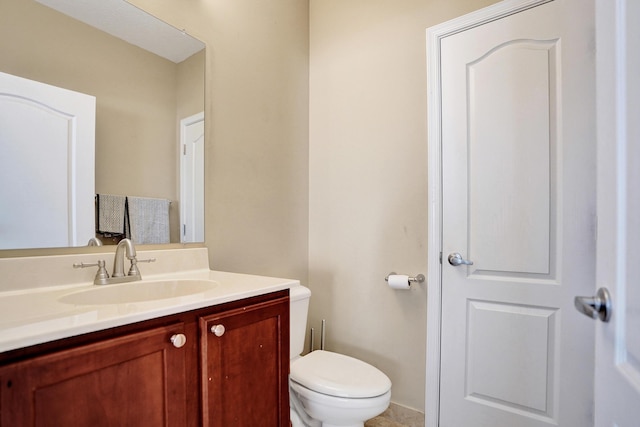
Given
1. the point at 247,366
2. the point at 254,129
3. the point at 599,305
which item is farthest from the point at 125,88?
the point at 599,305

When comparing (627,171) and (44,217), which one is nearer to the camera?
(627,171)

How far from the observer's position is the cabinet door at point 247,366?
0.86 metres

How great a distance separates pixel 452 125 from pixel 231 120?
1.09 metres

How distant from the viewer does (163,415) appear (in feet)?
2.48

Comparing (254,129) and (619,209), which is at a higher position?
(254,129)

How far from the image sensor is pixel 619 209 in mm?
585

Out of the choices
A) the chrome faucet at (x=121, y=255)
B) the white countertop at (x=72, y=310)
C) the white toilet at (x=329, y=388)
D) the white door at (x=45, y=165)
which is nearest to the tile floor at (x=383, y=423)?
the white toilet at (x=329, y=388)

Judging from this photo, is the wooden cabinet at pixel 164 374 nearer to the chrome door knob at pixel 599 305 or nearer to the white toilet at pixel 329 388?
the white toilet at pixel 329 388

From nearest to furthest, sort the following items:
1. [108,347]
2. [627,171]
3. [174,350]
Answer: [627,171], [108,347], [174,350]

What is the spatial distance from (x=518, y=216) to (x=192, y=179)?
1449mm

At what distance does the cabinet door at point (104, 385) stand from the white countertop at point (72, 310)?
39 millimetres

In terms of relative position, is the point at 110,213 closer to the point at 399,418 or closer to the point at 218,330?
the point at 218,330

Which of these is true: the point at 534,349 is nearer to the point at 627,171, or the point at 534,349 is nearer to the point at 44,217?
the point at 627,171

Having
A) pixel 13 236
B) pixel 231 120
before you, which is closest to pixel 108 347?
pixel 13 236
